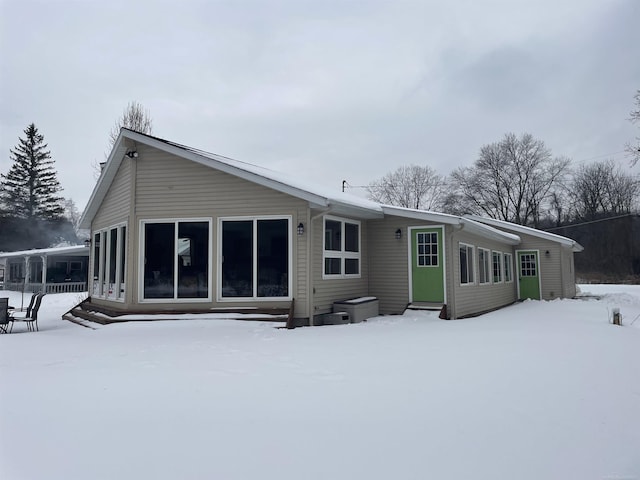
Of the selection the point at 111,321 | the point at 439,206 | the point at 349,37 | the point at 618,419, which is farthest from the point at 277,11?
the point at 439,206

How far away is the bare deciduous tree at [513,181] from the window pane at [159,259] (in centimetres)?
3273

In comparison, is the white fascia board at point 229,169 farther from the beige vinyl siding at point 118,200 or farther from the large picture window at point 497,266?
the large picture window at point 497,266

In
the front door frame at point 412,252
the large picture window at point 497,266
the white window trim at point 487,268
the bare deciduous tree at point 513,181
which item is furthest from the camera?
the bare deciduous tree at point 513,181

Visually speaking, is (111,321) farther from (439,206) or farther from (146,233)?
(439,206)

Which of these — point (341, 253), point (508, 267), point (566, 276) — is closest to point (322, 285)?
point (341, 253)

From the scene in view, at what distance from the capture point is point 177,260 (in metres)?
8.95

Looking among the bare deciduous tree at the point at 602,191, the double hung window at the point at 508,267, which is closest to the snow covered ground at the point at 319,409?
the double hung window at the point at 508,267

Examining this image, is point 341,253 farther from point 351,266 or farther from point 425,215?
point 425,215

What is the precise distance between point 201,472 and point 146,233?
737 centimetres

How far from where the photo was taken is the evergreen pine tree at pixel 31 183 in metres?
37.4

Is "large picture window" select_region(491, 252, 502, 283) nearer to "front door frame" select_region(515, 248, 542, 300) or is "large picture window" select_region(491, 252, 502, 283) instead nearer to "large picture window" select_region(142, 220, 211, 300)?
"front door frame" select_region(515, 248, 542, 300)

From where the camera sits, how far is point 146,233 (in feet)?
30.0

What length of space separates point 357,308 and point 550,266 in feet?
36.0

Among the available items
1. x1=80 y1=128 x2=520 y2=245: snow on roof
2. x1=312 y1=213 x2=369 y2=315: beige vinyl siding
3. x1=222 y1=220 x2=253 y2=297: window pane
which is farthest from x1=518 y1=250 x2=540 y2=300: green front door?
x1=222 y1=220 x2=253 y2=297: window pane
